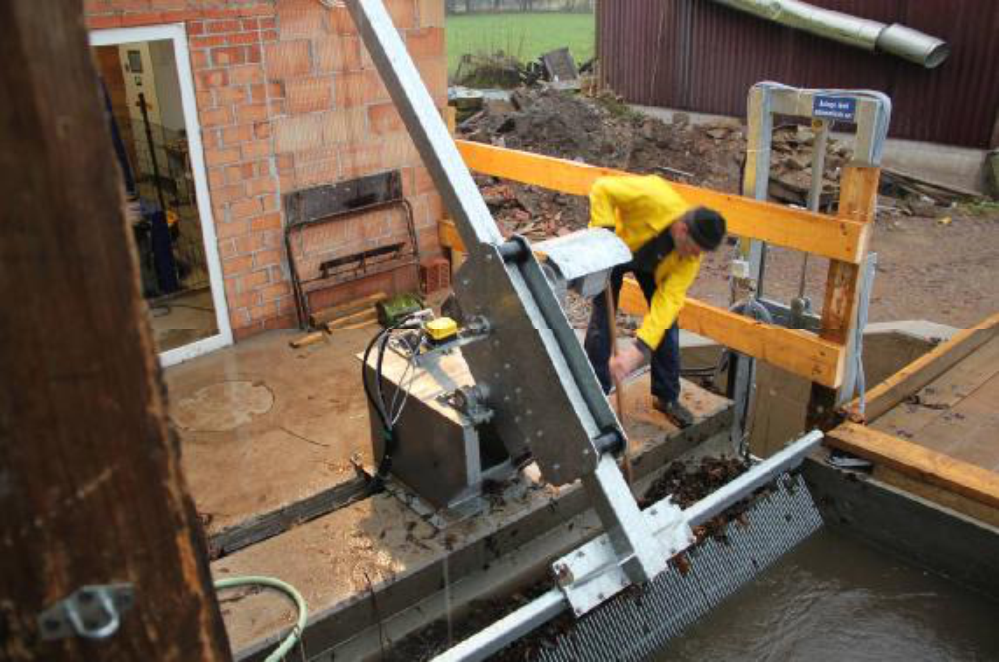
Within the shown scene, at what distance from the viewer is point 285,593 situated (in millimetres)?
3375

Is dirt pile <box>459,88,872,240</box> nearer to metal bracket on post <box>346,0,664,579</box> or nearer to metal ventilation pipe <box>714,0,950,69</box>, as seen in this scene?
metal ventilation pipe <box>714,0,950,69</box>

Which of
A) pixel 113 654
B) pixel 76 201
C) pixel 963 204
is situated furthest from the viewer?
pixel 963 204

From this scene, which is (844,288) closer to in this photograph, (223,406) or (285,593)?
Result: (285,593)

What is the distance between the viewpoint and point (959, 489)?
13.3ft

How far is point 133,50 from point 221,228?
120 inches

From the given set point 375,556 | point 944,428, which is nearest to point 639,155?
point 944,428

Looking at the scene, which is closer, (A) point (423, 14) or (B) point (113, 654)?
(B) point (113, 654)

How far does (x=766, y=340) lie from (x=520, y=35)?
27.0 meters

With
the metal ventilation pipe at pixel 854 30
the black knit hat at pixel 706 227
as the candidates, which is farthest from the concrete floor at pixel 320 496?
the metal ventilation pipe at pixel 854 30

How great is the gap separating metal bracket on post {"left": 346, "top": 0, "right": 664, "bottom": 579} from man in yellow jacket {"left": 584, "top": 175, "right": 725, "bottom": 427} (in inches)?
19.2

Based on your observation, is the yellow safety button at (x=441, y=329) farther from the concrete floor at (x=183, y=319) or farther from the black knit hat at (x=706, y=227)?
the concrete floor at (x=183, y=319)

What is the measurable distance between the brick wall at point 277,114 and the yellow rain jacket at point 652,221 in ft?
7.77

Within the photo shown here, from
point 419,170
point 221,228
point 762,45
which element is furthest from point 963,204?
point 221,228

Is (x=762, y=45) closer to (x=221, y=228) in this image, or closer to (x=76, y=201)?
(x=221, y=228)
